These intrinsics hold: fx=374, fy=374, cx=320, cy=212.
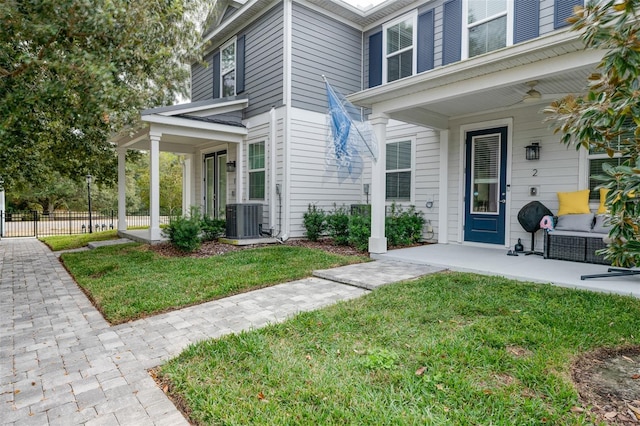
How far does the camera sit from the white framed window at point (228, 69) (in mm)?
10180

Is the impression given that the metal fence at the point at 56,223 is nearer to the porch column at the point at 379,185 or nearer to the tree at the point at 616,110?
the porch column at the point at 379,185

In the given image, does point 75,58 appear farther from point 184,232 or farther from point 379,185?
point 379,185

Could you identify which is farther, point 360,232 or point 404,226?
point 404,226

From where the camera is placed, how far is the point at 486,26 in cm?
692

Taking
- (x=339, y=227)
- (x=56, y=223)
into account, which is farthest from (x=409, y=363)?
(x=56, y=223)

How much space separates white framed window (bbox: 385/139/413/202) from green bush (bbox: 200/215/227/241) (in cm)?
396

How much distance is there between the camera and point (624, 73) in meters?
1.92

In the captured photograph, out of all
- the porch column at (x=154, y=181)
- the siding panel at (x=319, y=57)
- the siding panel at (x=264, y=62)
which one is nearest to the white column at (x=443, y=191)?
the siding panel at (x=319, y=57)

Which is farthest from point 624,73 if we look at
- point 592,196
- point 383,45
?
point 383,45

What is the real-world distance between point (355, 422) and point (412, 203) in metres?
6.74

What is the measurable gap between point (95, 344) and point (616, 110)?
3.86 m

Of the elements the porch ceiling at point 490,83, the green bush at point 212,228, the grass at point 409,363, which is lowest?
the grass at point 409,363

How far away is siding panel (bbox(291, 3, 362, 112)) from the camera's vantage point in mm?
8391

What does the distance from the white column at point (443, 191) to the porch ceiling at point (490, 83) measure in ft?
1.04
